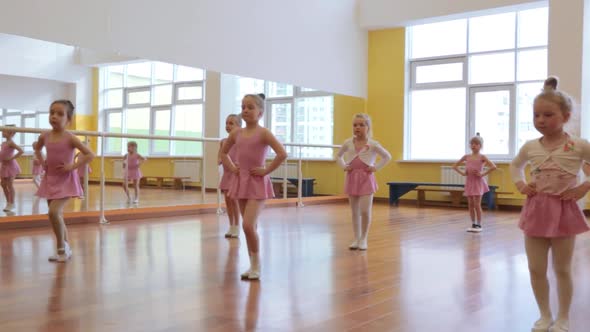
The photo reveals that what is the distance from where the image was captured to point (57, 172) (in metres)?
4.06

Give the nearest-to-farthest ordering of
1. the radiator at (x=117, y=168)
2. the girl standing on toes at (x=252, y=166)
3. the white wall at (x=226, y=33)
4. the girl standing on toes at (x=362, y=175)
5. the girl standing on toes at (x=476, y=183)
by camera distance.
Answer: the girl standing on toes at (x=252, y=166) < the girl standing on toes at (x=362, y=175) < the white wall at (x=226, y=33) < the girl standing on toes at (x=476, y=183) < the radiator at (x=117, y=168)

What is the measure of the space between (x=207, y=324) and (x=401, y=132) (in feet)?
30.4

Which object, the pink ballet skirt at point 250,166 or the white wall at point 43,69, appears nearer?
the pink ballet skirt at point 250,166

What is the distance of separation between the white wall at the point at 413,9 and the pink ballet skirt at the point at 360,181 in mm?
6228

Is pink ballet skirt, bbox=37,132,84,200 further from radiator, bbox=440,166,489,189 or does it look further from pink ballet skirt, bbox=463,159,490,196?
radiator, bbox=440,166,489,189

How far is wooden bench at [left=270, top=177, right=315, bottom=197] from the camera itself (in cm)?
1024

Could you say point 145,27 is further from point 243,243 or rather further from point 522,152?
point 522,152

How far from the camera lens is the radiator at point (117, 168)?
8.80 metres

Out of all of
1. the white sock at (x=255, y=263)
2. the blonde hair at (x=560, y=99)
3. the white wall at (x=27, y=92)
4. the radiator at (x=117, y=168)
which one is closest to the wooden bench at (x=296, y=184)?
the radiator at (x=117, y=168)

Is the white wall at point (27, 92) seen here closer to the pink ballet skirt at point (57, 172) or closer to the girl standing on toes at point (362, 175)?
the pink ballet skirt at point (57, 172)

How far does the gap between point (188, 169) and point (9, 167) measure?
156 inches

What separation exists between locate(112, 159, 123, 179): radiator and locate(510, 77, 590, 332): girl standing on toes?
727 cm

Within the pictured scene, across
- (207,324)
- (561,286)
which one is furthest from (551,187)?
(207,324)

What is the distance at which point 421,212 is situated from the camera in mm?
9039
